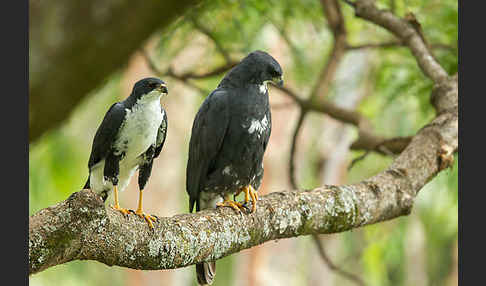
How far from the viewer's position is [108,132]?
2.81 m

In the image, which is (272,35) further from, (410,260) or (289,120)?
(410,260)

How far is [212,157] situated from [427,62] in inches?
82.0

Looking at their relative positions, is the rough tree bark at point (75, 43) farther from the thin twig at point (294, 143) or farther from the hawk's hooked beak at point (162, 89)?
the thin twig at point (294, 143)

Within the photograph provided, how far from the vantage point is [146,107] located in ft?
9.25

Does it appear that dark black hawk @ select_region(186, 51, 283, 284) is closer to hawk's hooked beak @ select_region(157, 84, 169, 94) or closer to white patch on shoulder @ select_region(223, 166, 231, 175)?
white patch on shoulder @ select_region(223, 166, 231, 175)

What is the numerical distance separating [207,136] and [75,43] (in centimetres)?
240

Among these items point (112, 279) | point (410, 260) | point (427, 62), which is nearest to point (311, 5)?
point (427, 62)

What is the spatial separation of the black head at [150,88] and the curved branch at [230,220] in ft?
1.98

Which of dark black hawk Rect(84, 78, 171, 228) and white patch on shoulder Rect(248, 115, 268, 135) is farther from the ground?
white patch on shoulder Rect(248, 115, 268, 135)

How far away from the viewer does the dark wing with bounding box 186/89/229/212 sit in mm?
3445

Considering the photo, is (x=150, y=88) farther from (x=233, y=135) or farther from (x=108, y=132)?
(x=233, y=135)

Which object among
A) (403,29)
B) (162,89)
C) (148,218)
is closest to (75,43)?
(148,218)

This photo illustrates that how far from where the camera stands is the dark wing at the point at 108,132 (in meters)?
2.80

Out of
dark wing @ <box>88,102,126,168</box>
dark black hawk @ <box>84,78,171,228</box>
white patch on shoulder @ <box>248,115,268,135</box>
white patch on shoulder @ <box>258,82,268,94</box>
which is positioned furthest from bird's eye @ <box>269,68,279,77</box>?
dark wing @ <box>88,102,126,168</box>
